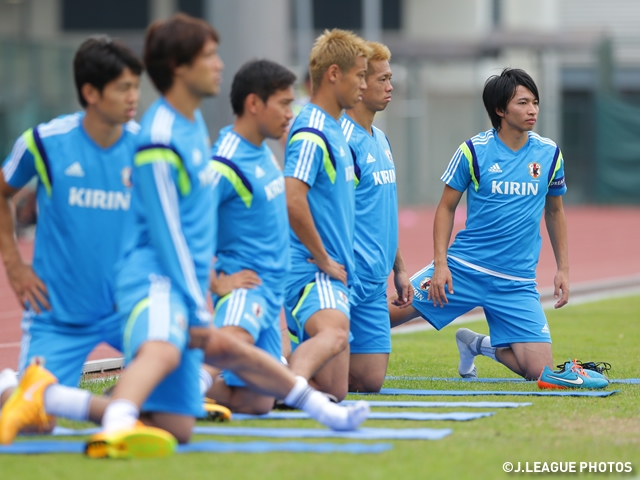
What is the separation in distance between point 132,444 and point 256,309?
142 centimetres

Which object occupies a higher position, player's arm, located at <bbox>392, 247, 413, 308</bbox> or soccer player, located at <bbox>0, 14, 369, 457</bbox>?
soccer player, located at <bbox>0, 14, 369, 457</bbox>

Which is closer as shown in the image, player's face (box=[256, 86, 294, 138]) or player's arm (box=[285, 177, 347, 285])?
player's face (box=[256, 86, 294, 138])

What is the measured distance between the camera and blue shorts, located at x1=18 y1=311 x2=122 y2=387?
542 cm

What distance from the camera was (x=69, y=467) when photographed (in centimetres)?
454

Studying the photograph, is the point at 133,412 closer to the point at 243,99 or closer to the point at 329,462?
the point at 329,462

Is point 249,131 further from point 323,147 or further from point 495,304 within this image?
point 495,304

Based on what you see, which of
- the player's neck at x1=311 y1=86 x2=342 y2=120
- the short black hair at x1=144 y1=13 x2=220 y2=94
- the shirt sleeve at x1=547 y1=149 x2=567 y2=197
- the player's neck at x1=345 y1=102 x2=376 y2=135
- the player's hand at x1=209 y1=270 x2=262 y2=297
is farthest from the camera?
the shirt sleeve at x1=547 y1=149 x2=567 y2=197

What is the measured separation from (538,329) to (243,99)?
9.45ft

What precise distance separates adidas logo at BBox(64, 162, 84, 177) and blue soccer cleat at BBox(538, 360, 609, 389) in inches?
129

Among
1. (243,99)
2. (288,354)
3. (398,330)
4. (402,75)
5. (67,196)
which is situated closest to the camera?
(67,196)

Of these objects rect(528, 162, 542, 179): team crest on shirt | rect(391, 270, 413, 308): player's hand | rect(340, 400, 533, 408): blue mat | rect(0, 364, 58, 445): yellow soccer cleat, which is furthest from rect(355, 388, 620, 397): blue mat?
rect(0, 364, 58, 445): yellow soccer cleat

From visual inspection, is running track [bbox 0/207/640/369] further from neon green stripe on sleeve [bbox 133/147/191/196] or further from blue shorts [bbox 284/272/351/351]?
neon green stripe on sleeve [bbox 133/147/191/196]

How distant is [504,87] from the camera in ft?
25.1

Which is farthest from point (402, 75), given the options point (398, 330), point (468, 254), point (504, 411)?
point (504, 411)
